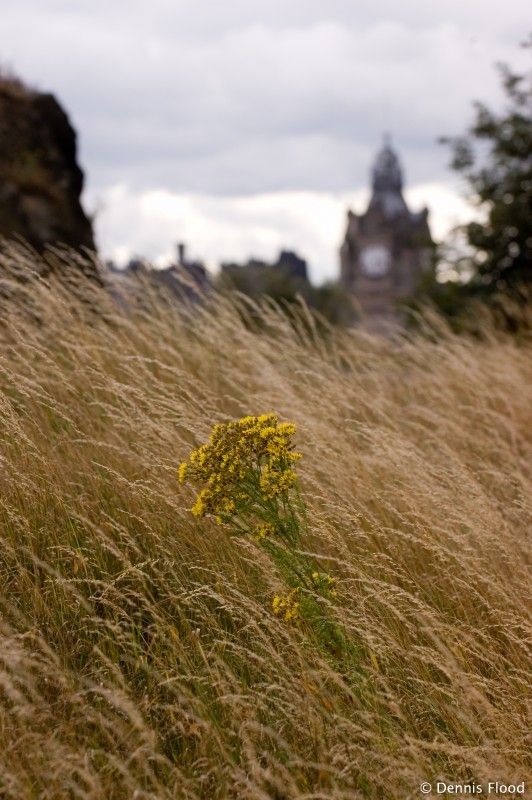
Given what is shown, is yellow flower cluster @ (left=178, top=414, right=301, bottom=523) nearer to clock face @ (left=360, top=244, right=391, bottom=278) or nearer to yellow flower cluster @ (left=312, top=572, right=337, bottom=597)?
yellow flower cluster @ (left=312, top=572, right=337, bottom=597)

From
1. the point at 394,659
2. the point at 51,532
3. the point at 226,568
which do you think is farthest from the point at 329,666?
the point at 51,532

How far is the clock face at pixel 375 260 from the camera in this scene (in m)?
77.6

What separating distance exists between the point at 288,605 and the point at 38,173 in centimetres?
903

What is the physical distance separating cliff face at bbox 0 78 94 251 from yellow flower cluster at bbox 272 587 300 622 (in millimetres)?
7674

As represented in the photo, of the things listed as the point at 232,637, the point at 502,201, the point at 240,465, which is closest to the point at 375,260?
the point at 502,201

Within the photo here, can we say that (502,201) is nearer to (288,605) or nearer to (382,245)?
(288,605)

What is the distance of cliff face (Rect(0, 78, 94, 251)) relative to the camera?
1044 cm

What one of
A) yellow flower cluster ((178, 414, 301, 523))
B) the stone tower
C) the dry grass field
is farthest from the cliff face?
the stone tower

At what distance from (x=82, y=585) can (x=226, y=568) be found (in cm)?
55

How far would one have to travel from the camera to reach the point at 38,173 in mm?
11094

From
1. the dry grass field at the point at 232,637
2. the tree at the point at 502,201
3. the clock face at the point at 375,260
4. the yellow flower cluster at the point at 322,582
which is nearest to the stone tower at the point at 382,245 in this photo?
the clock face at the point at 375,260

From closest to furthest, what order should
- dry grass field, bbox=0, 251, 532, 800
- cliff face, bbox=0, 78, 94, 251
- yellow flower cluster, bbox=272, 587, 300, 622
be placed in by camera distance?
dry grass field, bbox=0, 251, 532, 800 → yellow flower cluster, bbox=272, 587, 300, 622 → cliff face, bbox=0, 78, 94, 251

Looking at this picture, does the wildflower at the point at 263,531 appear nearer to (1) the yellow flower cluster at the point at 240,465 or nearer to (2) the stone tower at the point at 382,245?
(1) the yellow flower cluster at the point at 240,465

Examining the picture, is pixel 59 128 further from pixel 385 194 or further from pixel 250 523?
pixel 385 194
